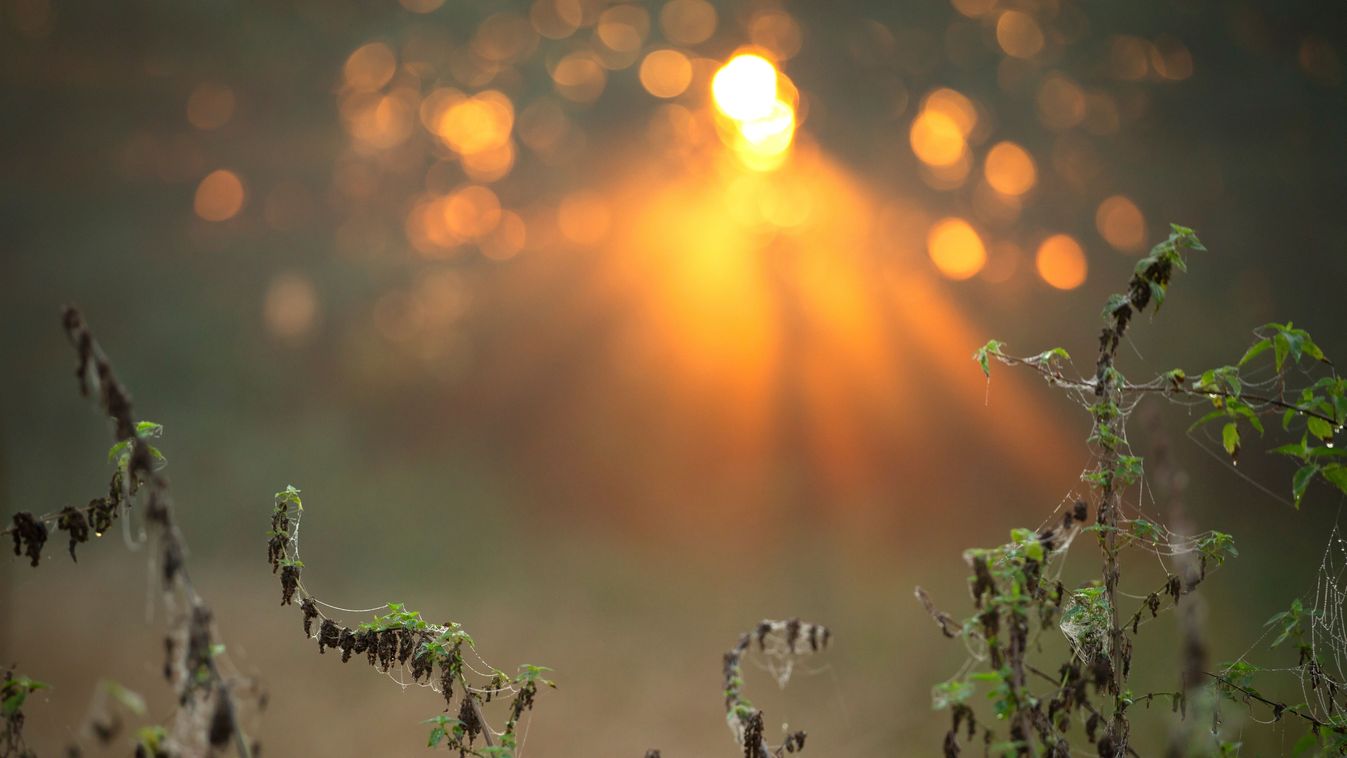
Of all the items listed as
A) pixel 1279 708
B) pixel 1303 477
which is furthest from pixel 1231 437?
pixel 1279 708

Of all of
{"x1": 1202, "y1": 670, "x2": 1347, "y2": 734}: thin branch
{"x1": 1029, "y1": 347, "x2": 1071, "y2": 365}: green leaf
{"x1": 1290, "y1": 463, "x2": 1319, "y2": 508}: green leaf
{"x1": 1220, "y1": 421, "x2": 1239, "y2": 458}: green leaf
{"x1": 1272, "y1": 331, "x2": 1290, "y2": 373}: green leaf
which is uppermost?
{"x1": 1029, "y1": 347, "x2": 1071, "y2": 365}: green leaf

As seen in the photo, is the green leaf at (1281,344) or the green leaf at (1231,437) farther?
the green leaf at (1231,437)

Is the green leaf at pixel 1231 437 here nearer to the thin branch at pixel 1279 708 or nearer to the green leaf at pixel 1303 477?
the green leaf at pixel 1303 477

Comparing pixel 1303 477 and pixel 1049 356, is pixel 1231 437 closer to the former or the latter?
pixel 1303 477

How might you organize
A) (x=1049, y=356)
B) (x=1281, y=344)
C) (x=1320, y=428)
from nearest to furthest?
(x=1281, y=344) < (x=1320, y=428) < (x=1049, y=356)

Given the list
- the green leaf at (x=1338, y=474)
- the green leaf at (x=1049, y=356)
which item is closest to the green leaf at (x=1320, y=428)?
the green leaf at (x=1338, y=474)

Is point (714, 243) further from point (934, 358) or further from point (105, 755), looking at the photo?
point (105, 755)

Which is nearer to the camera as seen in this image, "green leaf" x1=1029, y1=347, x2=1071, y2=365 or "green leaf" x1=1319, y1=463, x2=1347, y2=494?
"green leaf" x1=1319, y1=463, x2=1347, y2=494

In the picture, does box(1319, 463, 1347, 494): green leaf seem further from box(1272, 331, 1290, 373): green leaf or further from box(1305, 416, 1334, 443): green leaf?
box(1272, 331, 1290, 373): green leaf

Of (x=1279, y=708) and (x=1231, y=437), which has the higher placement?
(x=1231, y=437)

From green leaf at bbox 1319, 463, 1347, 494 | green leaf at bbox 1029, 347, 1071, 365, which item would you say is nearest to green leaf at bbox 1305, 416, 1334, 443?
green leaf at bbox 1319, 463, 1347, 494

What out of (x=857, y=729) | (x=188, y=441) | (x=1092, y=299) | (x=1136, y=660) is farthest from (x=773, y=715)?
(x=188, y=441)
